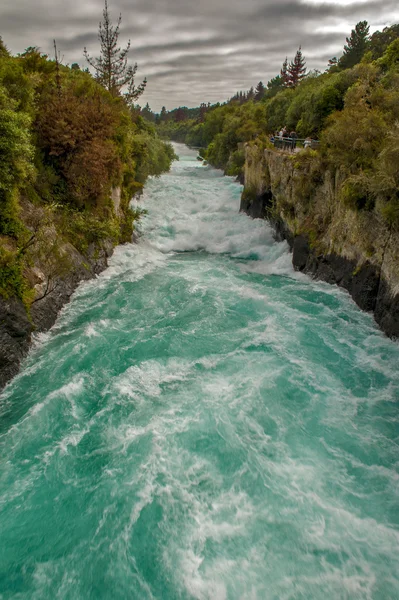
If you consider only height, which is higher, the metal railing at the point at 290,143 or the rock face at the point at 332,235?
the metal railing at the point at 290,143

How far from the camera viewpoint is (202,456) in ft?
23.8

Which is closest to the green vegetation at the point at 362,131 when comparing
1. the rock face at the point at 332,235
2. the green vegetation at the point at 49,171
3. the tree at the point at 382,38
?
the rock face at the point at 332,235

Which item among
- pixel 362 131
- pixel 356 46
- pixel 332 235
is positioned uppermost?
pixel 356 46

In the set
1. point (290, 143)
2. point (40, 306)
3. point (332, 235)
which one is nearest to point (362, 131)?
point (332, 235)

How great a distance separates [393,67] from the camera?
75.7 ft

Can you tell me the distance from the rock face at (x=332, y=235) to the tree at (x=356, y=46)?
29.0 metres

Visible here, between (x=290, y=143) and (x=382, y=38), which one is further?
(x=382, y=38)

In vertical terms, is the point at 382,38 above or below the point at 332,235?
above

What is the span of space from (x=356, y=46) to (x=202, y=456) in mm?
52308

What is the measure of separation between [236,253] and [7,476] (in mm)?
16568

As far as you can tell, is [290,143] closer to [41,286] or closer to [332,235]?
[332,235]

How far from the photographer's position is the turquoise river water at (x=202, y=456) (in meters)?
5.44

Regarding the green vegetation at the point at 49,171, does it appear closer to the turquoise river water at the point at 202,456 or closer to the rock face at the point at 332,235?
the turquoise river water at the point at 202,456

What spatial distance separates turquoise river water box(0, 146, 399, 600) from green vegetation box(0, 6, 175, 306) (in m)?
2.60
